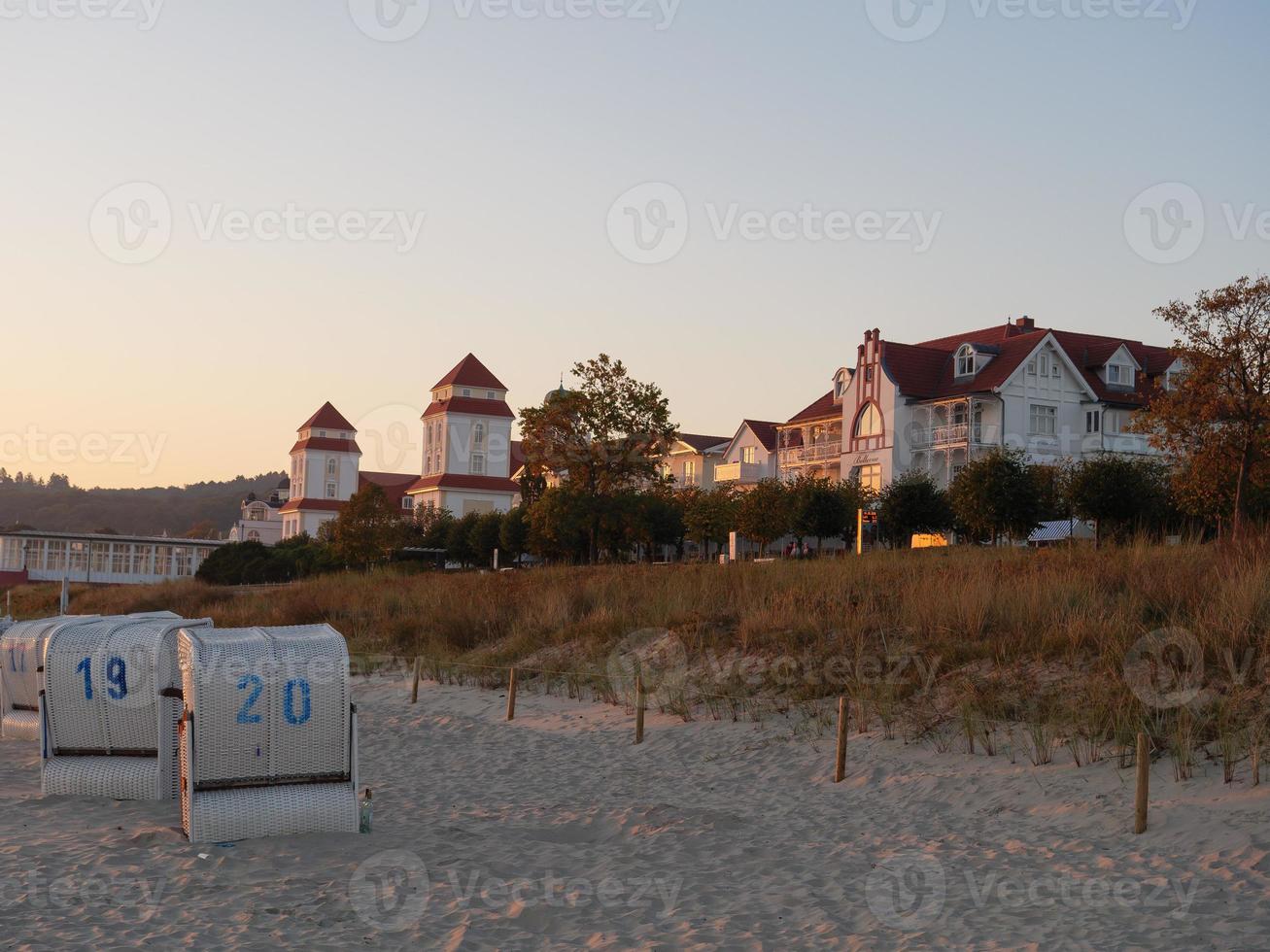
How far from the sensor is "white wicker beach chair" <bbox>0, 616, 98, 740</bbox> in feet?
62.1

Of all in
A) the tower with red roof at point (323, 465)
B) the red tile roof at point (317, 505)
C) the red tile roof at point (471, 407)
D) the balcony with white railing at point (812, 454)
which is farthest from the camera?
the tower with red roof at point (323, 465)

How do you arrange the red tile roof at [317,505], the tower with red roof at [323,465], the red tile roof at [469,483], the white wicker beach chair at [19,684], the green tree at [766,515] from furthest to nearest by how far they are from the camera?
the tower with red roof at [323,465]
the red tile roof at [317,505]
the red tile roof at [469,483]
the green tree at [766,515]
the white wicker beach chair at [19,684]

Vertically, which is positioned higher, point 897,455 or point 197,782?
point 897,455

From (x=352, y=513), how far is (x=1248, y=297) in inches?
2108

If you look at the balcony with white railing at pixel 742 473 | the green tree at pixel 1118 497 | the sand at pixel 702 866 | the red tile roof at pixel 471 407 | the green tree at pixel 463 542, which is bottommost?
the sand at pixel 702 866

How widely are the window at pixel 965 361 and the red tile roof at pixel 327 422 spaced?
9368 centimetres

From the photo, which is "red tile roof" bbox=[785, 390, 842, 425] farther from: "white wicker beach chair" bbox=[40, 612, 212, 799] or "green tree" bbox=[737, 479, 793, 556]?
"white wicker beach chair" bbox=[40, 612, 212, 799]

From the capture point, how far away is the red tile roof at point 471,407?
12519cm

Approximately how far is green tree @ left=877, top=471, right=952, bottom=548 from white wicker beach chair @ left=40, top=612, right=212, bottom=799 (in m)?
39.6

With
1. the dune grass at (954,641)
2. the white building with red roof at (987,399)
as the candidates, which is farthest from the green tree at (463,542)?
the dune grass at (954,641)

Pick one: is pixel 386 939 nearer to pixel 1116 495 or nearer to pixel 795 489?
pixel 1116 495

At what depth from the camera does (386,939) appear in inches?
332

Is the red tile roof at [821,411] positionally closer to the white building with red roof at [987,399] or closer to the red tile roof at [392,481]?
the white building with red roof at [987,399]

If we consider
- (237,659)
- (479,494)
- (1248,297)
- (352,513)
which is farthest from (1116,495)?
(479,494)
